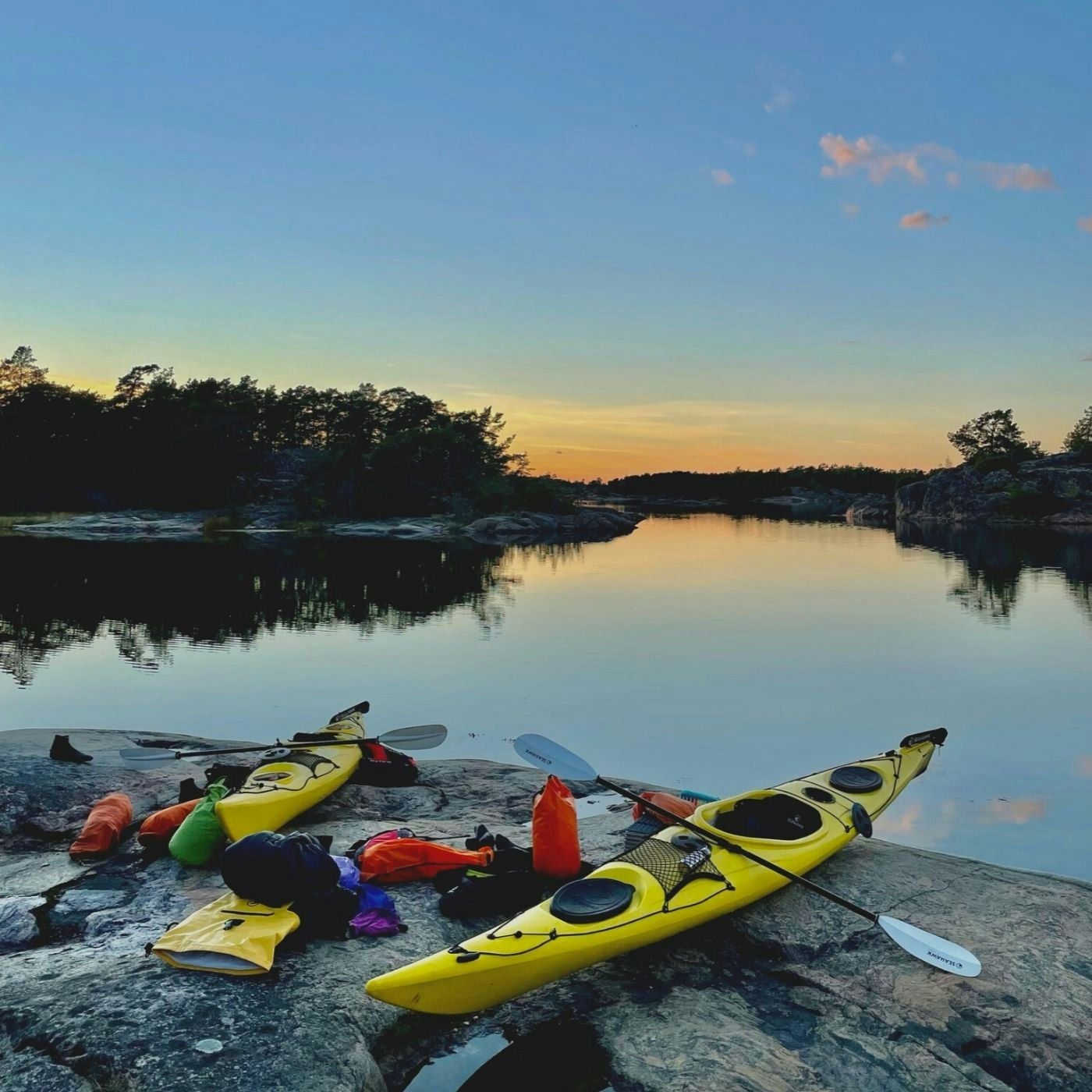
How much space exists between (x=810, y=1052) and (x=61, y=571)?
961 inches

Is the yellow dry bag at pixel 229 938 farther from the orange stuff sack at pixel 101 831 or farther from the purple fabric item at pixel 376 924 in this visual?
the orange stuff sack at pixel 101 831

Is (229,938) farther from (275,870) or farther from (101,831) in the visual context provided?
(101,831)

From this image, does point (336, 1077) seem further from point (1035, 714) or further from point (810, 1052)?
point (1035, 714)

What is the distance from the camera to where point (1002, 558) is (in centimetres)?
3031

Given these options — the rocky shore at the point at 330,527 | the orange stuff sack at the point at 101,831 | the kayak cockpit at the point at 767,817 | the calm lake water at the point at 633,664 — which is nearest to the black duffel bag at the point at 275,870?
the orange stuff sack at the point at 101,831

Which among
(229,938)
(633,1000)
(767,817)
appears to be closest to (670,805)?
(767,817)

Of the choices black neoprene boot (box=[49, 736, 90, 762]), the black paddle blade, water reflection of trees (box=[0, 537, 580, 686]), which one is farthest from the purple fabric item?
water reflection of trees (box=[0, 537, 580, 686])

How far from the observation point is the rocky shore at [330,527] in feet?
127

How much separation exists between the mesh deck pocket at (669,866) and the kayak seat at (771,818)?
80cm

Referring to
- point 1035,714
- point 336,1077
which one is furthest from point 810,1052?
point 1035,714

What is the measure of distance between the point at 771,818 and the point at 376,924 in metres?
2.65

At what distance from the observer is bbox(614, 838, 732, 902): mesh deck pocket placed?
14.9 ft

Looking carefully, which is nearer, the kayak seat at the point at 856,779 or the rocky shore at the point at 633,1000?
the rocky shore at the point at 633,1000

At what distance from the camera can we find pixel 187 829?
5.23 meters
